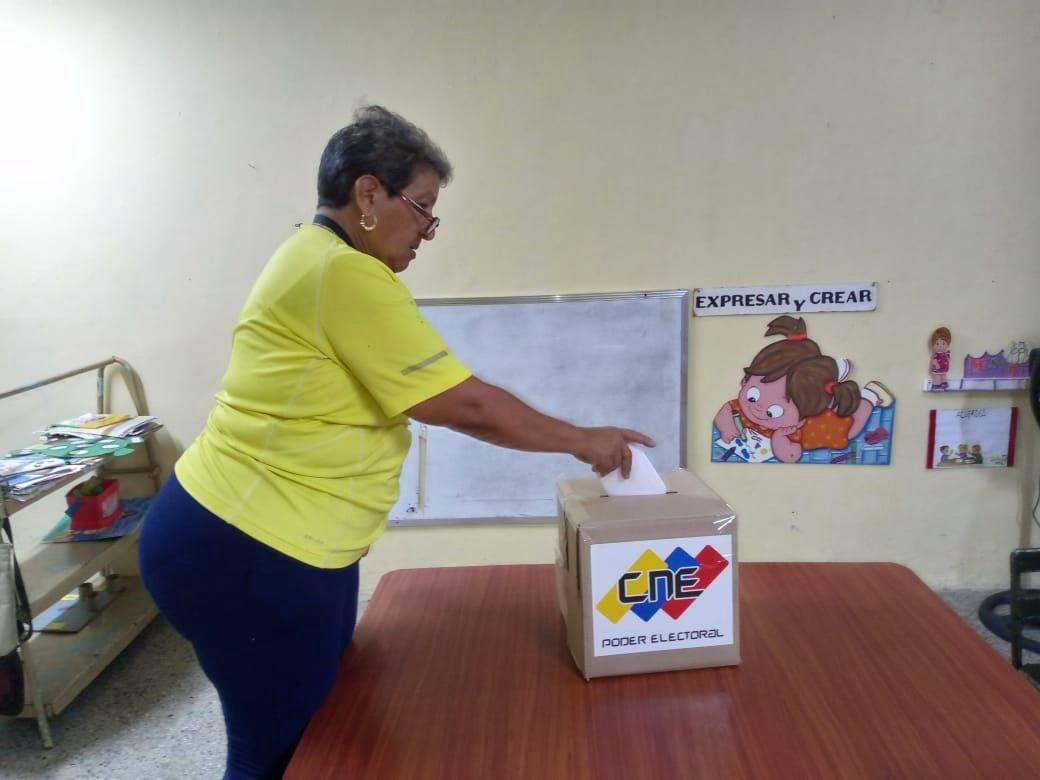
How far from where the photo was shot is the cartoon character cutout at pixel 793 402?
2.39 metres

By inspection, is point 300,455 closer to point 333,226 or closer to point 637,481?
point 333,226

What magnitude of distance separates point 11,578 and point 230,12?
1.85 metres

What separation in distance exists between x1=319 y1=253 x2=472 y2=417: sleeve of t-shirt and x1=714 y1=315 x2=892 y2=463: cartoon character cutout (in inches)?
67.4

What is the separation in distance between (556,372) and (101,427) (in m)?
1.58

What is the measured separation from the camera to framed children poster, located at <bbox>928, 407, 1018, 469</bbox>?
242 centimetres

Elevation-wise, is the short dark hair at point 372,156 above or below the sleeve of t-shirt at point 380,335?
above

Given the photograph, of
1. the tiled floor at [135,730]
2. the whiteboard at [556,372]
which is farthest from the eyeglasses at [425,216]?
the tiled floor at [135,730]

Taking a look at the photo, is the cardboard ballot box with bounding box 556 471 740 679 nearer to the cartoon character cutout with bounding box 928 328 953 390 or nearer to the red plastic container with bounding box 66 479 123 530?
the cartoon character cutout with bounding box 928 328 953 390

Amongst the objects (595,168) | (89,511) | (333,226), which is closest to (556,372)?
(595,168)

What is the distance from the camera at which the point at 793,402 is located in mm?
2416

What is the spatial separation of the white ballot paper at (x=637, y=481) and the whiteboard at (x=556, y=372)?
1242 millimetres

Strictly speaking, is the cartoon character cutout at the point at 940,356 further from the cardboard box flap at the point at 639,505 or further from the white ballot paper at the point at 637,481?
the white ballot paper at the point at 637,481

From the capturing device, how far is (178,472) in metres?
1.09

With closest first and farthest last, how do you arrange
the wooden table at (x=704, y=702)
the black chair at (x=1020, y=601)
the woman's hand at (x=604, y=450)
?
1. the wooden table at (x=704, y=702)
2. the woman's hand at (x=604, y=450)
3. the black chair at (x=1020, y=601)
